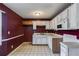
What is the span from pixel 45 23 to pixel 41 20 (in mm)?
373

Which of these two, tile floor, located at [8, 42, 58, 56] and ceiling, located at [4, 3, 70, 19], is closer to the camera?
ceiling, located at [4, 3, 70, 19]

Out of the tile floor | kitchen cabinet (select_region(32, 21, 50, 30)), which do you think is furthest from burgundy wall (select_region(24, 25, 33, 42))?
the tile floor

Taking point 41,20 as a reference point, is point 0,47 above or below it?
below

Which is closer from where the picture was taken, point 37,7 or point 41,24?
point 37,7

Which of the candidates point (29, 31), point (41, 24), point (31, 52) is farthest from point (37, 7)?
point (29, 31)

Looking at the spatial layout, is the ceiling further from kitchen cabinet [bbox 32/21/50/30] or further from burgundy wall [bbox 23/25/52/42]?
burgundy wall [bbox 23/25/52/42]

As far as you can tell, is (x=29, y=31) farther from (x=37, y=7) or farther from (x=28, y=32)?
(x=37, y=7)

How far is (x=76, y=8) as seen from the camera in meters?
2.83

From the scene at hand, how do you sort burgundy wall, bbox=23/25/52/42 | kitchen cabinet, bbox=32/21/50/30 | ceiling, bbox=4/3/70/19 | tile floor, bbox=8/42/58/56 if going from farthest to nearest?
burgundy wall, bbox=23/25/52/42 → kitchen cabinet, bbox=32/21/50/30 → tile floor, bbox=8/42/58/56 → ceiling, bbox=4/3/70/19

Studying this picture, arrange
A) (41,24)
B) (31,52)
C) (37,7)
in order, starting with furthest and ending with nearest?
(41,24) → (31,52) → (37,7)

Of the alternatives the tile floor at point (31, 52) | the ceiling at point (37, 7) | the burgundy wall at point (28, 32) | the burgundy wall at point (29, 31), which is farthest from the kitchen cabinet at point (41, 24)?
the ceiling at point (37, 7)

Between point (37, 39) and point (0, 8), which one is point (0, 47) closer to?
point (0, 8)

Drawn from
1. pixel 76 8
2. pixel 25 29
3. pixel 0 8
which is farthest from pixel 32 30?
pixel 76 8

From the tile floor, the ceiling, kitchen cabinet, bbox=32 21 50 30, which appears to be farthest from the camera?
kitchen cabinet, bbox=32 21 50 30
